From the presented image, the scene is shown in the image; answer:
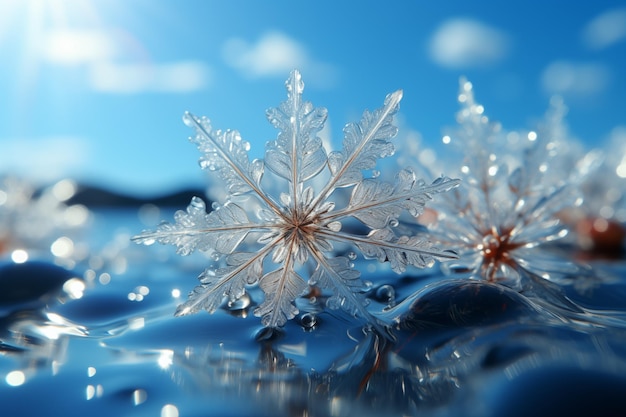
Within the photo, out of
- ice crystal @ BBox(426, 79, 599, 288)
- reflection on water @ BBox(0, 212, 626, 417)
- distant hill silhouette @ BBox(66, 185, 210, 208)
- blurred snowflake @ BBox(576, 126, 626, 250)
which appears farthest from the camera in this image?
distant hill silhouette @ BBox(66, 185, 210, 208)

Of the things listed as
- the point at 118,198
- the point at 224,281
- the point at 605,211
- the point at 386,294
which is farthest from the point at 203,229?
the point at 118,198

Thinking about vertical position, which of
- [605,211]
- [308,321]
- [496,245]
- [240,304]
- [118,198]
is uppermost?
[118,198]

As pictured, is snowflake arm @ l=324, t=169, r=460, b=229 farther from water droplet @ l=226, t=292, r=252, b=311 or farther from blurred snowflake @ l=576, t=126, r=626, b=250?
blurred snowflake @ l=576, t=126, r=626, b=250

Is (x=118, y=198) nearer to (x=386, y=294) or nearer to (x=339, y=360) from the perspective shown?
(x=386, y=294)

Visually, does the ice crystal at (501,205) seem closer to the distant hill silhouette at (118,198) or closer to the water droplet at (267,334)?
the water droplet at (267,334)

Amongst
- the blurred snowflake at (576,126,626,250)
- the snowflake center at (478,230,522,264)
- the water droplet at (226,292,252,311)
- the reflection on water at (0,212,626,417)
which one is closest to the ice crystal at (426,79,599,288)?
the snowflake center at (478,230,522,264)

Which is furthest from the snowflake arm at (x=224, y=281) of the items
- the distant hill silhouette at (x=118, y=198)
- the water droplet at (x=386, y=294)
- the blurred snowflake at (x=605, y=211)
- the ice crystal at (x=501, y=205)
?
the distant hill silhouette at (x=118, y=198)
